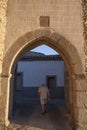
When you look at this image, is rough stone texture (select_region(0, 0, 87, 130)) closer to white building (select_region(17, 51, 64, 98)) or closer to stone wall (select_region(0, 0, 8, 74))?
stone wall (select_region(0, 0, 8, 74))

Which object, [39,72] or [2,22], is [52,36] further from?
[39,72]

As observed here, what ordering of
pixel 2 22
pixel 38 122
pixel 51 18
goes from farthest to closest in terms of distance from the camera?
pixel 38 122 < pixel 51 18 < pixel 2 22

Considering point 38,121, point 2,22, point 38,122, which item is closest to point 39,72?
point 38,121

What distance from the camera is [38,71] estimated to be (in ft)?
56.1

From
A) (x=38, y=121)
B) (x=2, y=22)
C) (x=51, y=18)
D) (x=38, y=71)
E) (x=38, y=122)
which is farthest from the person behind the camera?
(x=38, y=71)

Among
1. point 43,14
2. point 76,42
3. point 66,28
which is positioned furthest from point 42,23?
point 76,42

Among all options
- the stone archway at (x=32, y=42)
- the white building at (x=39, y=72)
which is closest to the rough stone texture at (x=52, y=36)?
the stone archway at (x=32, y=42)

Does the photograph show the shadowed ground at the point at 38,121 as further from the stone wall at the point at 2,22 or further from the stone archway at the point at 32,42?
the stone wall at the point at 2,22

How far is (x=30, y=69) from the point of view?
17156 millimetres

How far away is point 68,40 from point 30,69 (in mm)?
10859

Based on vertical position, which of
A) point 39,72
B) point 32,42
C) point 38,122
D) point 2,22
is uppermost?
point 2,22

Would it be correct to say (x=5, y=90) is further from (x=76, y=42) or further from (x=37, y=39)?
(x=76, y=42)

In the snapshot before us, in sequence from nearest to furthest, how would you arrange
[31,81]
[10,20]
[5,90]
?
[5,90] < [10,20] < [31,81]

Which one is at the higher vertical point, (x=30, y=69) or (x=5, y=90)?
(x=30, y=69)
